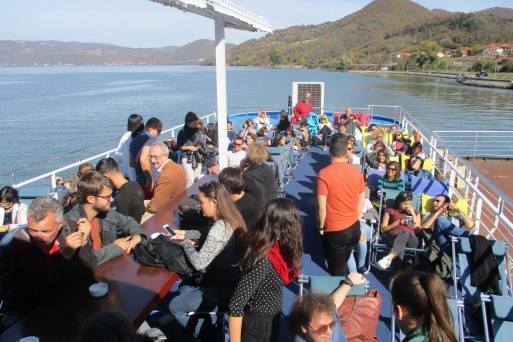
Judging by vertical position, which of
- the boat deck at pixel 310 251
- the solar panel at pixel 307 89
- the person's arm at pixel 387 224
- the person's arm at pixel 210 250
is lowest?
the boat deck at pixel 310 251

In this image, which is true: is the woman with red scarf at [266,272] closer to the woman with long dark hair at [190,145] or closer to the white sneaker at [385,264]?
the white sneaker at [385,264]

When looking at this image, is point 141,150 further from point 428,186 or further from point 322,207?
point 428,186

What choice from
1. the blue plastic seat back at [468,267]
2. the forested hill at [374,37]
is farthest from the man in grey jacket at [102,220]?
the forested hill at [374,37]

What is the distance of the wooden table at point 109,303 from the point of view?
191 centimetres

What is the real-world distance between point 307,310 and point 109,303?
1.02 m

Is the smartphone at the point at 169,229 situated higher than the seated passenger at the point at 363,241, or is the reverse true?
the smartphone at the point at 169,229

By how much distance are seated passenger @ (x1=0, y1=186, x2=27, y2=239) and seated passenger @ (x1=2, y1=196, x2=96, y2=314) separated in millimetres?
2355

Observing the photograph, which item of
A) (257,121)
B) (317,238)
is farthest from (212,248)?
(257,121)

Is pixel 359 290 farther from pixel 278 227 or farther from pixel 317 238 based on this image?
pixel 317 238

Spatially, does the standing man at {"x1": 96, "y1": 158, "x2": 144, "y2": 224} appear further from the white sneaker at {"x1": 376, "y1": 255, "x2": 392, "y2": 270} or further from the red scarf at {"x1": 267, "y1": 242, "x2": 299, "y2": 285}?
the white sneaker at {"x1": 376, "y1": 255, "x2": 392, "y2": 270}

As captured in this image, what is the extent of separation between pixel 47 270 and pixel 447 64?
352 ft

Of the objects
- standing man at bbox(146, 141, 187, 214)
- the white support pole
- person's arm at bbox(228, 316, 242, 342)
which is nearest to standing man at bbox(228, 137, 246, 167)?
the white support pole

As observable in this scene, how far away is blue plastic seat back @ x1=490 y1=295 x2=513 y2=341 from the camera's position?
2.53 m

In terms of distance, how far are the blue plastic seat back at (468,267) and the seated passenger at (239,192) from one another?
169 cm
